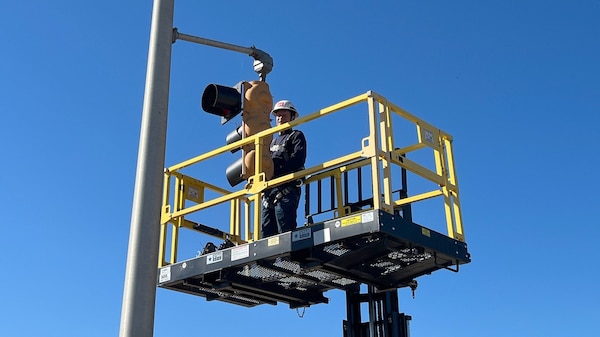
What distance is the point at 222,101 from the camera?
9.41 meters

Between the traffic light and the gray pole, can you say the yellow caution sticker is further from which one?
the gray pole

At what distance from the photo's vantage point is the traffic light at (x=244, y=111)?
9250mm

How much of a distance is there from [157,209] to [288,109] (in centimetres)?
321

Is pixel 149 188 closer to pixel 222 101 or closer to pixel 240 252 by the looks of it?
pixel 240 252

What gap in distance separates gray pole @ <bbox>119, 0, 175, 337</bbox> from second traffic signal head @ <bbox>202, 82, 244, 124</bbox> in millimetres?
1586

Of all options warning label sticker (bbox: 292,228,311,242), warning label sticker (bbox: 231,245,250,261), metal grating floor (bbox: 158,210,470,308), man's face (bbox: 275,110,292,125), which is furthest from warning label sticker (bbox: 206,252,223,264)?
man's face (bbox: 275,110,292,125)

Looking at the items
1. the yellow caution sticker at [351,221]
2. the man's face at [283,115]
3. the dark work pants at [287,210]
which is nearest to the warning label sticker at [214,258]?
the dark work pants at [287,210]

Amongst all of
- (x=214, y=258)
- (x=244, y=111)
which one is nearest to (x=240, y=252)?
(x=214, y=258)

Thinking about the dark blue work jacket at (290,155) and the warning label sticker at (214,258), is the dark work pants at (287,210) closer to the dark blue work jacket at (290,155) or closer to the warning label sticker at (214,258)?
the dark blue work jacket at (290,155)

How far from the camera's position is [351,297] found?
9.77m

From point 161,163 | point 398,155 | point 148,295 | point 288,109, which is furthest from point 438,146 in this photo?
point 148,295

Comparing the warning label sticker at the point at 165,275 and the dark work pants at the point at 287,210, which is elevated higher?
the dark work pants at the point at 287,210

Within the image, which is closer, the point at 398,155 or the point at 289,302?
the point at 398,155

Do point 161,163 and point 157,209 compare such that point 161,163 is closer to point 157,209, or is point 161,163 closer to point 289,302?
point 157,209
